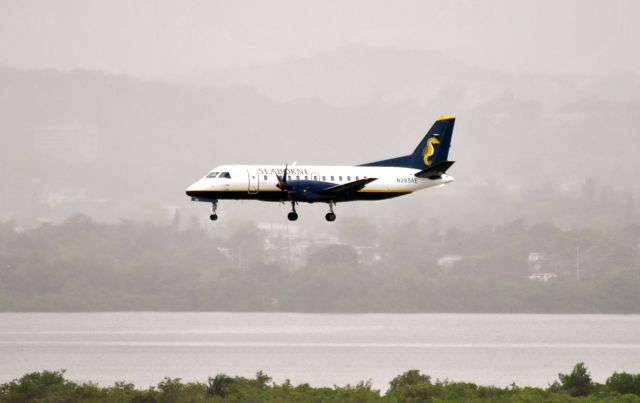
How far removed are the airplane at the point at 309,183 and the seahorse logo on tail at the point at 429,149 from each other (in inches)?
100

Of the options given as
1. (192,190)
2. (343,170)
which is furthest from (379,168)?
(192,190)

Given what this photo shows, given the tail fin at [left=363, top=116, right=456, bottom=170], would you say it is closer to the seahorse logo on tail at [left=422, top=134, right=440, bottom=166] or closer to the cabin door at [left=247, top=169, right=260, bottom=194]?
the seahorse logo on tail at [left=422, top=134, right=440, bottom=166]

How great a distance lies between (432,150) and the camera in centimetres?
10481

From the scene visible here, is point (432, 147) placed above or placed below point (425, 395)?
above

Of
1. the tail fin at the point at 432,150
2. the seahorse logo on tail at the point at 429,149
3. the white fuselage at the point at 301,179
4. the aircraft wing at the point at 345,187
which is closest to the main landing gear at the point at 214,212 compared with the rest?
the white fuselage at the point at 301,179

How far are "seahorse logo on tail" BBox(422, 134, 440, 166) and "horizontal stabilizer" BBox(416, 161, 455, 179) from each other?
4.71m

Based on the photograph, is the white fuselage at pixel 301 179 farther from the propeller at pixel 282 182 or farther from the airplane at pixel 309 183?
the propeller at pixel 282 182

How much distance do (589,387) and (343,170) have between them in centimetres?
5265

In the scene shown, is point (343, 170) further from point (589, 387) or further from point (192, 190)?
point (589, 387)

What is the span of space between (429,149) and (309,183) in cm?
1558

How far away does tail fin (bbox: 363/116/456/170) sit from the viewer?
103 m

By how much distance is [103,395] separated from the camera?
418ft

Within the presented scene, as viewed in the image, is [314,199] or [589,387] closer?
[314,199]

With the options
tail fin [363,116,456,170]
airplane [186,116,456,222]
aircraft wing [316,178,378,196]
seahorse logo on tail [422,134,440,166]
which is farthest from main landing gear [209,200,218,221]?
seahorse logo on tail [422,134,440,166]
